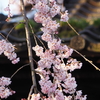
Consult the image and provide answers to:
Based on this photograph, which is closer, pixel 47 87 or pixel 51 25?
pixel 47 87

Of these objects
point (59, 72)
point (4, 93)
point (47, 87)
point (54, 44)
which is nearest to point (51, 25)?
point (54, 44)

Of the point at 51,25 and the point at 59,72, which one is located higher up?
the point at 51,25

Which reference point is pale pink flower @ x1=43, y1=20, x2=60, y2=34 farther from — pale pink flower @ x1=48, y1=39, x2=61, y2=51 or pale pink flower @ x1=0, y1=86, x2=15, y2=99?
pale pink flower @ x1=0, y1=86, x2=15, y2=99

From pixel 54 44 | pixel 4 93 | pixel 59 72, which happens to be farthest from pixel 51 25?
pixel 4 93

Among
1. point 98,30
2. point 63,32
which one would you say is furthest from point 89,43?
point 98,30

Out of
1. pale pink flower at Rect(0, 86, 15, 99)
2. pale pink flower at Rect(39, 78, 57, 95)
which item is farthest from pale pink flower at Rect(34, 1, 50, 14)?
pale pink flower at Rect(0, 86, 15, 99)

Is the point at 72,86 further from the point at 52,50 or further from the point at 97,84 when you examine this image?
the point at 97,84

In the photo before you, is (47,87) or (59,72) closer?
(47,87)

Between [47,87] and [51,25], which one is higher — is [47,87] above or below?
below

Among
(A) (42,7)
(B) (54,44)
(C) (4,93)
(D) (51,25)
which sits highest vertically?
(A) (42,7)

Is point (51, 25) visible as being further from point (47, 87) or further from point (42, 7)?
point (47, 87)

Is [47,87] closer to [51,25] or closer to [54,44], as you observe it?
[54,44]
